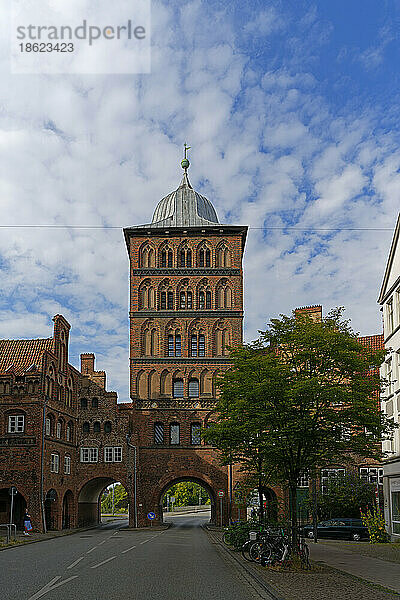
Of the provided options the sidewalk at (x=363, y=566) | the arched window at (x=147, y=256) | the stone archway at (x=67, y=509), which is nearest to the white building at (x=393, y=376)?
the sidewalk at (x=363, y=566)

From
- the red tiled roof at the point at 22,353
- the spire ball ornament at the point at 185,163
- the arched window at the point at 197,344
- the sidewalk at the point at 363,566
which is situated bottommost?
the sidewalk at the point at 363,566

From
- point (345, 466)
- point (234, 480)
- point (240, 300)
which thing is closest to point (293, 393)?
point (345, 466)

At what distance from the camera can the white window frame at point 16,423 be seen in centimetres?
5284

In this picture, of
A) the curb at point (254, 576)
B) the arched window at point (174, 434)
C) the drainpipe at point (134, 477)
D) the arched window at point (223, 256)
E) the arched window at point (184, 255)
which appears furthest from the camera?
the arched window at point (184, 255)

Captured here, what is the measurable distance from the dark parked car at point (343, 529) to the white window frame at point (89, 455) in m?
22.6

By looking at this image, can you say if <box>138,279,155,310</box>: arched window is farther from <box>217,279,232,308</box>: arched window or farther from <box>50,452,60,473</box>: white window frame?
<box>50,452,60,473</box>: white window frame

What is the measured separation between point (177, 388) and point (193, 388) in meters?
1.50

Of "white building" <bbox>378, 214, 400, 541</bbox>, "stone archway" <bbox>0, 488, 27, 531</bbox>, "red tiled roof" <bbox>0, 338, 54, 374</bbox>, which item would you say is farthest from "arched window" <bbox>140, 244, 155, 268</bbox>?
"white building" <bbox>378, 214, 400, 541</bbox>

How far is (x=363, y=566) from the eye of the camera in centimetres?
2541

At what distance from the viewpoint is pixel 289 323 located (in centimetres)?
2666

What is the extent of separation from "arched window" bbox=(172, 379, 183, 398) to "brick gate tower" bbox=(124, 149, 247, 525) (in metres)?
0.09

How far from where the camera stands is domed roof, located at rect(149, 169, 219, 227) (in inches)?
2955

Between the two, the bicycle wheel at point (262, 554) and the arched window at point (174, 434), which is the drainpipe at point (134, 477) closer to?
the arched window at point (174, 434)

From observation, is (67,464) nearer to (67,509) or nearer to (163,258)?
(67,509)
